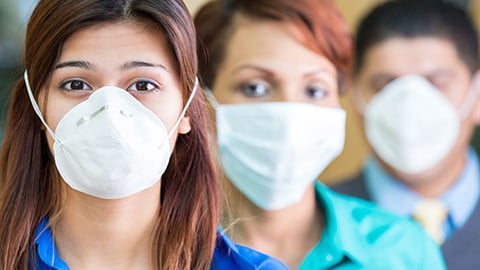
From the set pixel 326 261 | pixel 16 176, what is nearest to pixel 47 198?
pixel 16 176

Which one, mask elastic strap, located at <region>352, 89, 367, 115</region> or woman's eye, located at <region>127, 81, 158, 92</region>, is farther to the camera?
mask elastic strap, located at <region>352, 89, 367, 115</region>

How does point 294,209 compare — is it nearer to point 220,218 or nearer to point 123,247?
point 220,218

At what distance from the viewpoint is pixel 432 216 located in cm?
280

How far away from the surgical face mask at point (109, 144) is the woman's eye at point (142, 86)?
2 cm

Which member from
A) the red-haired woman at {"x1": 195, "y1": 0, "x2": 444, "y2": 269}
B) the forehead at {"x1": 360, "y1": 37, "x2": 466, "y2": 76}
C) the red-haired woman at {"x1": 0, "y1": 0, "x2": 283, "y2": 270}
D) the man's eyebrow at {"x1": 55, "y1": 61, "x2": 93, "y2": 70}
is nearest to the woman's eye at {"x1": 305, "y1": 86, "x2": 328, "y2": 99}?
the red-haired woman at {"x1": 195, "y1": 0, "x2": 444, "y2": 269}

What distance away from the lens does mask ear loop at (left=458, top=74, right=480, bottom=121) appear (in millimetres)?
2887

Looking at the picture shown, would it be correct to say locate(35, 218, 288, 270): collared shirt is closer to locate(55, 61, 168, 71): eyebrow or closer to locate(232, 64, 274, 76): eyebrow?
locate(55, 61, 168, 71): eyebrow

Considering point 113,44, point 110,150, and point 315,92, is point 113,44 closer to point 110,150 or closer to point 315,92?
point 110,150

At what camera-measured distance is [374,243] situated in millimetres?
2191

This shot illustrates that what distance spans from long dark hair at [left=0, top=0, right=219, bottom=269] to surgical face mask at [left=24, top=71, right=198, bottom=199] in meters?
0.09

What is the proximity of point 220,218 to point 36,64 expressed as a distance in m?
0.41

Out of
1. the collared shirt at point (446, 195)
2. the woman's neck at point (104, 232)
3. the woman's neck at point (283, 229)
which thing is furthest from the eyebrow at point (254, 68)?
the collared shirt at point (446, 195)

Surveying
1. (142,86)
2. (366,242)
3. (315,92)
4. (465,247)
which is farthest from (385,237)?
(142,86)

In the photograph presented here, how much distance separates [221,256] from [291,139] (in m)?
0.53
